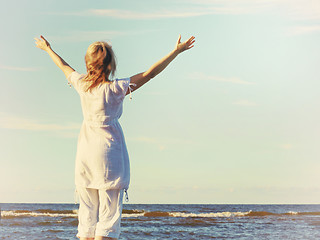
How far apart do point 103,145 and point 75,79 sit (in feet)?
1.58

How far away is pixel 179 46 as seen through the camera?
2.76 metres

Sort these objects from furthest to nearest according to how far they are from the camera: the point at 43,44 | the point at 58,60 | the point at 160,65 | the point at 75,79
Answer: the point at 43,44, the point at 58,60, the point at 75,79, the point at 160,65

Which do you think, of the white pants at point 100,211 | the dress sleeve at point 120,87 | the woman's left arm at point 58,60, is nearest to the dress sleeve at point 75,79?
the woman's left arm at point 58,60

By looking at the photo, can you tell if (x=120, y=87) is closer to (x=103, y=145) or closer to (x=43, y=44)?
(x=103, y=145)

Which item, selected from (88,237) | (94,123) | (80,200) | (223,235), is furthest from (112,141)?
(223,235)

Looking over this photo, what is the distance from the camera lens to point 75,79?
9.71 feet

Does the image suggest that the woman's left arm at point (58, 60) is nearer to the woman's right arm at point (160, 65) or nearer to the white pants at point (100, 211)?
the woman's right arm at point (160, 65)

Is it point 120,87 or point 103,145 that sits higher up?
point 120,87

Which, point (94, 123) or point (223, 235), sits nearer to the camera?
point (94, 123)

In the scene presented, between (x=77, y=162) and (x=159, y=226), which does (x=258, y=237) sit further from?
(x=77, y=162)

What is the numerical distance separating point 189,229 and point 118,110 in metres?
13.4

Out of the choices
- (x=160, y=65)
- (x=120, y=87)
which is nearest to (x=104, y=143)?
(x=120, y=87)

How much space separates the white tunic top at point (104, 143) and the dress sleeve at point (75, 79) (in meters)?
0.10

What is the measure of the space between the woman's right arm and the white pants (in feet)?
2.20
